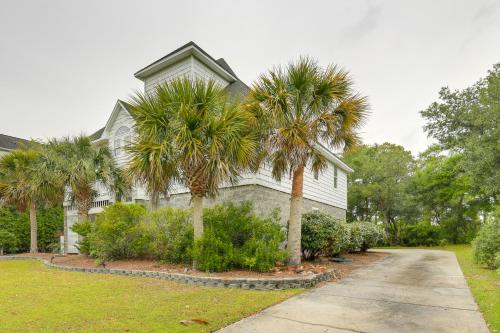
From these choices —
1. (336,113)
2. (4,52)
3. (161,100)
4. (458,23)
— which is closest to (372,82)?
(458,23)

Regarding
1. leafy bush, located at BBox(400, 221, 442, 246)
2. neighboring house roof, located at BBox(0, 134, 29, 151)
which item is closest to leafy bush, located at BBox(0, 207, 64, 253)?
neighboring house roof, located at BBox(0, 134, 29, 151)

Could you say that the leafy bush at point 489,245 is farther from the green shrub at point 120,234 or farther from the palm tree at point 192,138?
the green shrub at point 120,234

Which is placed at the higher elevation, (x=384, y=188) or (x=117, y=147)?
(x=117, y=147)

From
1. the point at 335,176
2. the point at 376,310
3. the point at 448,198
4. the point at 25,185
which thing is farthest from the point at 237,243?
the point at 448,198

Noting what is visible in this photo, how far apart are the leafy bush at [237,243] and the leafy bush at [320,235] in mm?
2236

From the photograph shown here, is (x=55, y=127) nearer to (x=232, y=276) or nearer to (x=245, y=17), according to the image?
(x=245, y=17)

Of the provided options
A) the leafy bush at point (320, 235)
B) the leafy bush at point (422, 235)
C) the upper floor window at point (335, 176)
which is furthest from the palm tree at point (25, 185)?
the leafy bush at point (422, 235)

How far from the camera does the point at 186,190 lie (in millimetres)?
Result: 12508

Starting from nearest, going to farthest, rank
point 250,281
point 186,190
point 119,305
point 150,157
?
point 119,305 < point 250,281 < point 150,157 < point 186,190

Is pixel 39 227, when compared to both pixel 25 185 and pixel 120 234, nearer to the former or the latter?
pixel 25 185

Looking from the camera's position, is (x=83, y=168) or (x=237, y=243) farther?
(x=83, y=168)

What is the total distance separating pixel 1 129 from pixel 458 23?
31.3 m

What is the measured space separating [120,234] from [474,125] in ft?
65.2

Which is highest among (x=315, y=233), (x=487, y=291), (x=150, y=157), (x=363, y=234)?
(x=150, y=157)
